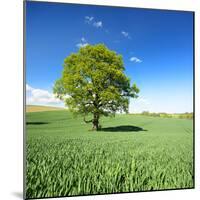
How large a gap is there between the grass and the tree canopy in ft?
0.49

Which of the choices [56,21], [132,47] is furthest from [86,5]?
[132,47]

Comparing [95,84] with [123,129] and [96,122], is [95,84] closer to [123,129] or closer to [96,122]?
[96,122]

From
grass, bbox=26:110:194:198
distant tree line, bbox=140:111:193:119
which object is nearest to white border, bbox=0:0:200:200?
A: grass, bbox=26:110:194:198

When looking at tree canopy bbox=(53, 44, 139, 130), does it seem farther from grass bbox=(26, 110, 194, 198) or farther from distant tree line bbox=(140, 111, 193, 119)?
distant tree line bbox=(140, 111, 193, 119)

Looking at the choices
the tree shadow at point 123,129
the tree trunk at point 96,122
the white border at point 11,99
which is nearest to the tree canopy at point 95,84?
the tree trunk at point 96,122

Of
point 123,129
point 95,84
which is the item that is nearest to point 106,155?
point 123,129

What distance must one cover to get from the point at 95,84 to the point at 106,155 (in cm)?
86

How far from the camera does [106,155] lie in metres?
4.62

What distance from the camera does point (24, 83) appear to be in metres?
4.29

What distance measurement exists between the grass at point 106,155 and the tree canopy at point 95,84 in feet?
0.49

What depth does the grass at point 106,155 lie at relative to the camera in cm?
437

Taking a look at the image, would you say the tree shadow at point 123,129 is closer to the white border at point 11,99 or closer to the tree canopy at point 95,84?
the tree canopy at point 95,84

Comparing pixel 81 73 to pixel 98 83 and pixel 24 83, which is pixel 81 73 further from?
pixel 24 83

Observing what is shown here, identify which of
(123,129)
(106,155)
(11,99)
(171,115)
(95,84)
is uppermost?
(95,84)
